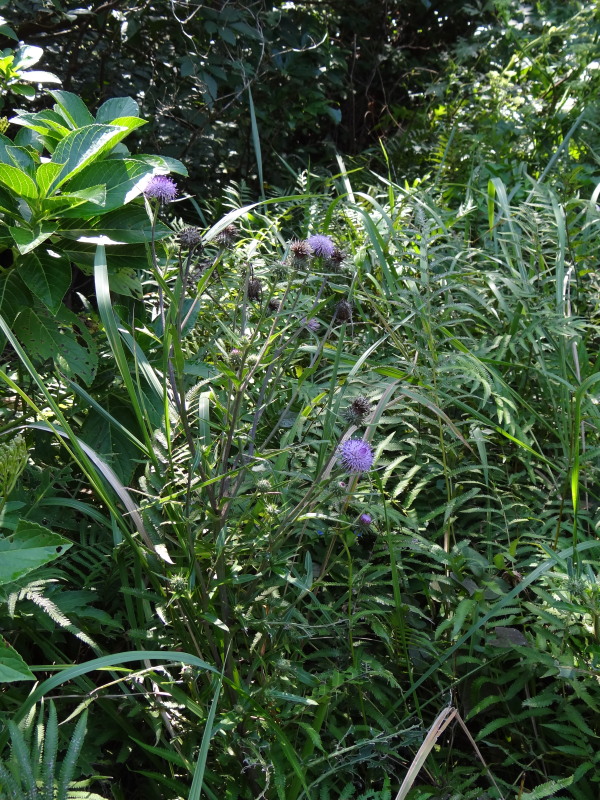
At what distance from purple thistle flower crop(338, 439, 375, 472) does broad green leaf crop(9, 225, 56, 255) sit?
29.3 inches

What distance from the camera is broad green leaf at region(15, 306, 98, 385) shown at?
5.36 ft

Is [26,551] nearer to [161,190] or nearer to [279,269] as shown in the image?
[161,190]

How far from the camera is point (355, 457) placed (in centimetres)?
128

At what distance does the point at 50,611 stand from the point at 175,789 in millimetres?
368

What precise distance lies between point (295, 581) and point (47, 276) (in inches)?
33.1

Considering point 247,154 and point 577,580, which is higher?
point 247,154

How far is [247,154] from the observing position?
4031 mm

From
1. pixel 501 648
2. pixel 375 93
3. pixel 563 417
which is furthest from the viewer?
pixel 375 93

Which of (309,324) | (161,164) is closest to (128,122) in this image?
(161,164)

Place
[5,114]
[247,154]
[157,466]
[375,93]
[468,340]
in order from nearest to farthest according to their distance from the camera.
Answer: [157,466] < [468,340] < [5,114] < [247,154] < [375,93]

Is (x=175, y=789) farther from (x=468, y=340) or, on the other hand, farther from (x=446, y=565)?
(x=468, y=340)

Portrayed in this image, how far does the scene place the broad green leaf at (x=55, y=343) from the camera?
163 cm

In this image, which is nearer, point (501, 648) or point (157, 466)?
point (157, 466)

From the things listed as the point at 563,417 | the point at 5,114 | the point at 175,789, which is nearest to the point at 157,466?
the point at 175,789
